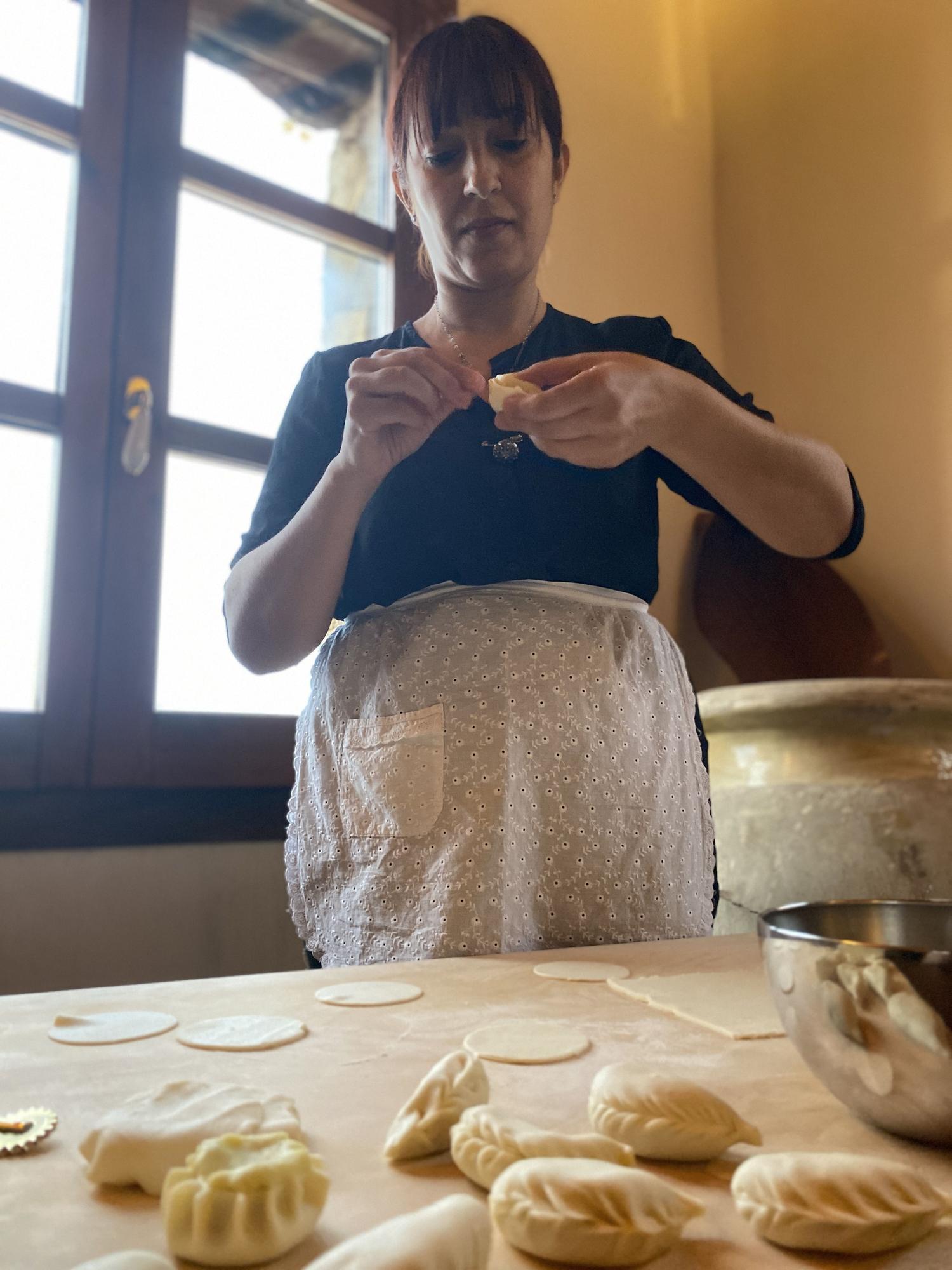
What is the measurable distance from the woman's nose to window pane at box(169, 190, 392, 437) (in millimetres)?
776

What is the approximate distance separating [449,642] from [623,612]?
0.57 feet

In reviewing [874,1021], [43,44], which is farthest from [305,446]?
[43,44]

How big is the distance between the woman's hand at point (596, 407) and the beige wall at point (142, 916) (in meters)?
1.01

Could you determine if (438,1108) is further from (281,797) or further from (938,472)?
(938,472)

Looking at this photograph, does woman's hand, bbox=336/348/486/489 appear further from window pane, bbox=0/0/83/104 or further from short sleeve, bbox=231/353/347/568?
window pane, bbox=0/0/83/104

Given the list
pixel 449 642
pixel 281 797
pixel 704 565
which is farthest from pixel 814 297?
pixel 449 642

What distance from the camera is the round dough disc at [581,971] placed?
591mm

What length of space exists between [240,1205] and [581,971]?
372mm

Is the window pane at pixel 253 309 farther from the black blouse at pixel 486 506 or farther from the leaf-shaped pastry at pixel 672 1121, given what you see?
the leaf-shaped pastry at pixel 672 1121

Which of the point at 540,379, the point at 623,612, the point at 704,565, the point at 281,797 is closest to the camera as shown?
the point at 540,379

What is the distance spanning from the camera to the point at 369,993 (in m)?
0.55

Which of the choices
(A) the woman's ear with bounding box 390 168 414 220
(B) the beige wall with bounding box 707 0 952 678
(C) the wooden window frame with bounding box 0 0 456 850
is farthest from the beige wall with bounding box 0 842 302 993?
(B) the beige wall with bounding box 707 0 952 678

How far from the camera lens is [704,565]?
236 cm

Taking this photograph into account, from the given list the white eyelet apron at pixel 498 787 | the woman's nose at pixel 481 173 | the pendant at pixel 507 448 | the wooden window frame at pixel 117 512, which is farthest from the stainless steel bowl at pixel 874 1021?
the wooden window frame at pixel 117 512
